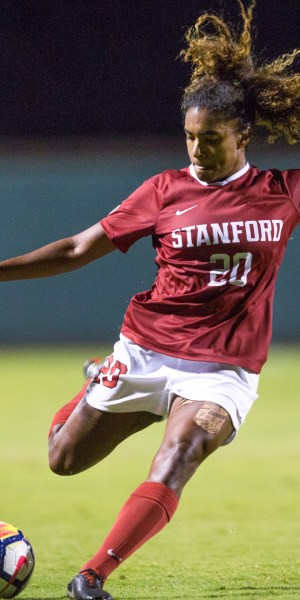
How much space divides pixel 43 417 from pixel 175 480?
5.61 m

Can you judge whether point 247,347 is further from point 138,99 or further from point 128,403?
point 138,99

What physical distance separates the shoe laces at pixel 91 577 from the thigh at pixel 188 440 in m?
0.40

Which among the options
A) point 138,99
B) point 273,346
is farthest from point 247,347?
point 138,99

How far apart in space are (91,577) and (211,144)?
5.76 feet

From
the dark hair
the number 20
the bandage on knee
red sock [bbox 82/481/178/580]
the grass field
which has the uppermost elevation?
the dark hair

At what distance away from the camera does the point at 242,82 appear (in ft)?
14.9

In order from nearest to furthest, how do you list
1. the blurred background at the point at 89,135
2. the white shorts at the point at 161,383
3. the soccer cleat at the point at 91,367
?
the white shorts at the point at 161,383, the soccer cleat at the point at 91,367, the blurred background at the point at 89,135

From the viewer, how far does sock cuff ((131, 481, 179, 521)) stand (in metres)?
3.91

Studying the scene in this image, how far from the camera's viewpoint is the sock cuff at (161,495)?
391 centimetres

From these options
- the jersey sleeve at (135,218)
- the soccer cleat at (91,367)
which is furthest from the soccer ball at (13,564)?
the jersey sleeve at (135,218)

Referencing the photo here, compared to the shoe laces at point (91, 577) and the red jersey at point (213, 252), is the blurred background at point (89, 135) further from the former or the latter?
the shoe laces at point (91, 577)

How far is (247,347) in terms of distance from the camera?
4.27 metres

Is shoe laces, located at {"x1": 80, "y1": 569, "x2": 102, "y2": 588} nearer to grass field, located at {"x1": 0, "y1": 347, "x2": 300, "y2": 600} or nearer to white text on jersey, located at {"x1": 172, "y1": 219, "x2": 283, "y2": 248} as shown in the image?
grass field, located at {"x1": 0, "y1": 347, "x2": 300, "y2": 600}

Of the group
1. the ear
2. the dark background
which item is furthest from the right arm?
the dark background
